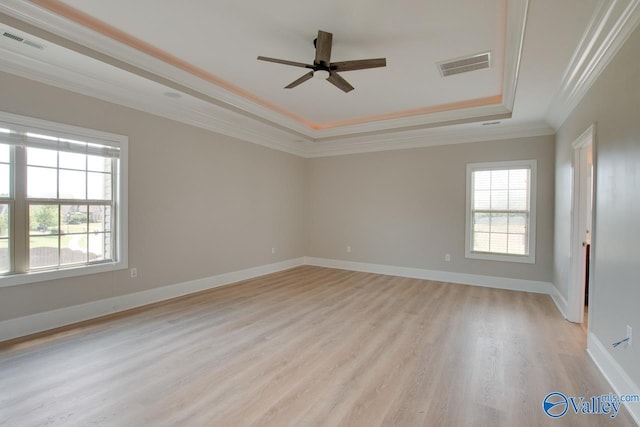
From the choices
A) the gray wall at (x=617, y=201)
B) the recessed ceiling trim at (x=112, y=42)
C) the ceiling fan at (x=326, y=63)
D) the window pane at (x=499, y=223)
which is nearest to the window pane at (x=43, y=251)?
the recessed ceiling trim at (x=112, y=42)

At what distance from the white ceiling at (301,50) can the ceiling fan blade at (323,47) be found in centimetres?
13

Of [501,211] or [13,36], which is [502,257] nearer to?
[501,211]

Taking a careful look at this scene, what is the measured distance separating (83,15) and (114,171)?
1.75 m

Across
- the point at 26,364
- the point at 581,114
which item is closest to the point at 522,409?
the point at 581,114

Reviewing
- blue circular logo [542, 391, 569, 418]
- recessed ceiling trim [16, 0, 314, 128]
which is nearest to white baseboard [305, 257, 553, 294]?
blue circular logo [542, 391, 569, 418]

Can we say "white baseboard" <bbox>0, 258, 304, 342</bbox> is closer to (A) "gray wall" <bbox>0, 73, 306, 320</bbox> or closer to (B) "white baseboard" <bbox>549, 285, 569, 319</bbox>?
(A) "gray wall" <bbox>0, 73, 306, 320</bbox>

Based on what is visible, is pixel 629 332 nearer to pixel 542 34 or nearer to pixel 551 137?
pixel 542 34

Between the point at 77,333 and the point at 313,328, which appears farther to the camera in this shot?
the point at 313,328

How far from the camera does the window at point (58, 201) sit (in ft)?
9.95

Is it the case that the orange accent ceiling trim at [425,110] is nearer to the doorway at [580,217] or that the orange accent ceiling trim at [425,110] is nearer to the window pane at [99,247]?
the doorway at [580,217]

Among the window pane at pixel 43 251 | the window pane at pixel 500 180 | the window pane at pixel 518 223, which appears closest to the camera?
the window pane at pixel 43 251

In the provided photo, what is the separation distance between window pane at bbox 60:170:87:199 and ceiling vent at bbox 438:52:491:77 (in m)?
4.35

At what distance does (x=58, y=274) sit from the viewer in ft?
10.9

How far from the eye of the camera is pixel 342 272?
6.40 meters
